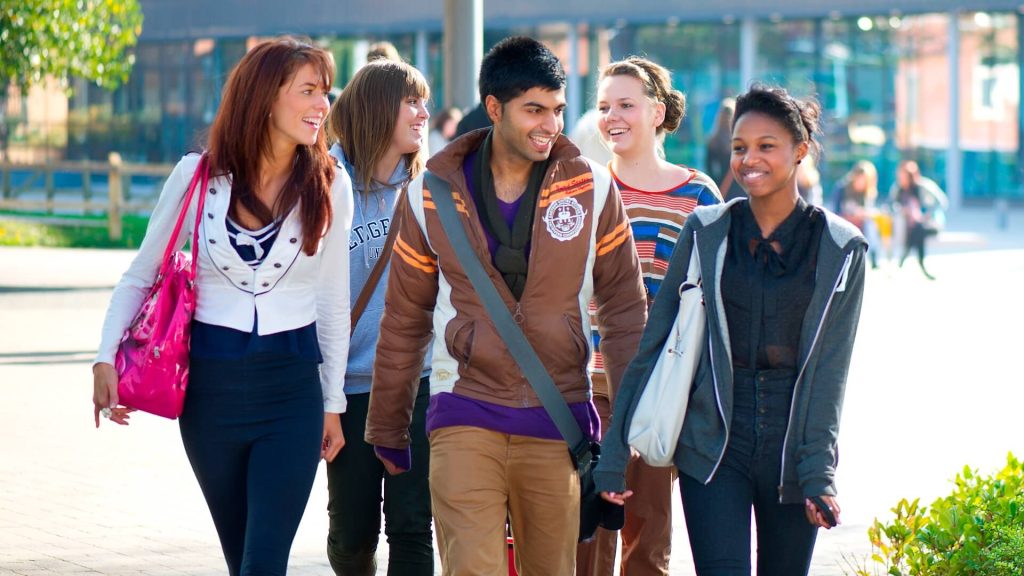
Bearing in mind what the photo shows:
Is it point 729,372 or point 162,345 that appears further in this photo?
point 162,345

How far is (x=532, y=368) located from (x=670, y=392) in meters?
0.38

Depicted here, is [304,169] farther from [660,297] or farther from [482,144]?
[660,297]

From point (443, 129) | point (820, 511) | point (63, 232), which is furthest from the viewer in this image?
point (63, 232)

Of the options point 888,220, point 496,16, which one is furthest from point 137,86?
point 888,220

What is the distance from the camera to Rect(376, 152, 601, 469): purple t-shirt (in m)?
4.29

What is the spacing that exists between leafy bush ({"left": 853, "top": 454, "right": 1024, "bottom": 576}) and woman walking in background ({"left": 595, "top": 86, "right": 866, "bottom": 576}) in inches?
29.0

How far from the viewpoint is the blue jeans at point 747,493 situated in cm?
406

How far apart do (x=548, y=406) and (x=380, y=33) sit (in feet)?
124

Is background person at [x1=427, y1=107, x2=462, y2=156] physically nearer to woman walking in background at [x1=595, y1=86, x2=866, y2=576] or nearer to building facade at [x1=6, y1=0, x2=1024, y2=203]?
woman walking in background at [x1=595, y1=86, x2=866, y2=576]

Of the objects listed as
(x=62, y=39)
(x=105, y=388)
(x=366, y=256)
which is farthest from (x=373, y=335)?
(x=62, y=39)

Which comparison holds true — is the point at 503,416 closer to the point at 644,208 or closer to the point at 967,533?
the point at 644,208

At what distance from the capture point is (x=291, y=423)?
174 inches

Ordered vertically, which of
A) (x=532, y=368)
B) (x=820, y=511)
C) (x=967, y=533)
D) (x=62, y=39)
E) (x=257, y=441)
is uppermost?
(x=62, y=39)

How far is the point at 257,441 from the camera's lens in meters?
4.41
